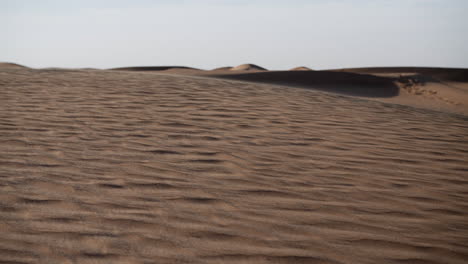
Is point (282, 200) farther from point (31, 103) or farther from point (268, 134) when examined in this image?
point (31, 103)

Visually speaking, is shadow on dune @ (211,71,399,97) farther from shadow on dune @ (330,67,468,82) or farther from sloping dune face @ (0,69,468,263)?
sloping dune face @ (0,69,468,263)

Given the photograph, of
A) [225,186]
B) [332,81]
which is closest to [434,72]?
[332,81]

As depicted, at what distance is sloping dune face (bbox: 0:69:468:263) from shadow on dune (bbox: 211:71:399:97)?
8853 mm

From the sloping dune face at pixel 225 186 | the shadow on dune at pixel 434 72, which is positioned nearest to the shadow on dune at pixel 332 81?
the shadow on dune at pixel 434 72

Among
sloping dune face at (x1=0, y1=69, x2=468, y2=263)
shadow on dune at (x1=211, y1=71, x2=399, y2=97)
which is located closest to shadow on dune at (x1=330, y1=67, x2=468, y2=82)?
shadow on dune at (x1=211, y1=71, x2=399, y2=97)

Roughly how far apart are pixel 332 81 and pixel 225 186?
1344 cm

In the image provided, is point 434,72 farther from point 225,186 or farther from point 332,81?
point 225,186

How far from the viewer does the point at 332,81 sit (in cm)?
1553

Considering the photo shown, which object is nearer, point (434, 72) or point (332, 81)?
point (332, 81)

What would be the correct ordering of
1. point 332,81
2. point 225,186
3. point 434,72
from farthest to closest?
point 434,72 < point 332,81 < point 225,186

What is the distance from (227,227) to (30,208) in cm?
121

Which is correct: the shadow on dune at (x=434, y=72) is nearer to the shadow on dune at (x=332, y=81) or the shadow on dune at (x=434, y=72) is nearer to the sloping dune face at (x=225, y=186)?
the shadow on dune at (x=332, y=81)

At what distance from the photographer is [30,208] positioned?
7.95ft

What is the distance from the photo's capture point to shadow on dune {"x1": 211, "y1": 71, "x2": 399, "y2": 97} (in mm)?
14250
